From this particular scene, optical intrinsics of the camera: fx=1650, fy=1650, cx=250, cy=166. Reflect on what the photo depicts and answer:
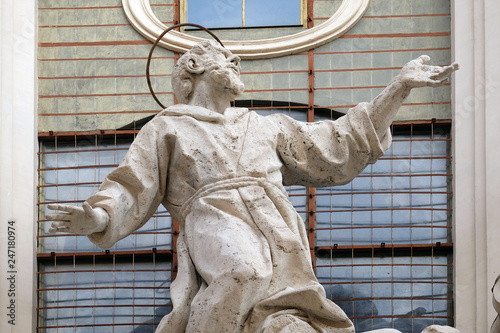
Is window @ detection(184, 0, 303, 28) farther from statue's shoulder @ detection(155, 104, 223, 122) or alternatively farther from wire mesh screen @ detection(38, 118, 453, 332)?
statue's shoulder @ detection(155, 104, 223, 122)

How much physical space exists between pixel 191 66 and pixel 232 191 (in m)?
0.82

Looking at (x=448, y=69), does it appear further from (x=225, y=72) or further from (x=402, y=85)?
(x=225, y=72)

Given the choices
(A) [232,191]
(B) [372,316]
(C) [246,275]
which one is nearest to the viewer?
(C) [246,275]

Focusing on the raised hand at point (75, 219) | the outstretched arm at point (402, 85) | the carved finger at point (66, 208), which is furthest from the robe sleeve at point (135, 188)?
the outstretched arm at point (402, 85)

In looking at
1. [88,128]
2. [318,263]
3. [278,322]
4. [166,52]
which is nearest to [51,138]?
[88,128]

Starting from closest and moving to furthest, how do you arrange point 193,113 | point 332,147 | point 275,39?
point 193,113 → point 332,147 → point 275,39

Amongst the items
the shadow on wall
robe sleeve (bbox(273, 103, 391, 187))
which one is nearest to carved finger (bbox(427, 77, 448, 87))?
robe sleeve (bbox(273, 103, 391, 187))

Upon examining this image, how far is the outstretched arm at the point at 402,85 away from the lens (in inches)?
324

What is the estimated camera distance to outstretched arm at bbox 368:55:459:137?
324 inches

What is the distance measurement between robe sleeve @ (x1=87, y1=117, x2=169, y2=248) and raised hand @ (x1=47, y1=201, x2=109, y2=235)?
164 mm

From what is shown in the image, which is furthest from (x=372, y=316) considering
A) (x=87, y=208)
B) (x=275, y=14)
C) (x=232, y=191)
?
(x=87, y=208)

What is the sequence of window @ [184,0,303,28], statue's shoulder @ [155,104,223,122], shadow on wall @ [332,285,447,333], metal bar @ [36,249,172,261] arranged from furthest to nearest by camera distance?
1. window @ [184,0,303,28]
2. metal bar @ [36,249,172,261]
3. shadow on wall @ [332,285,447,333]
4. statue's shoulder @ [155,104,223,122]

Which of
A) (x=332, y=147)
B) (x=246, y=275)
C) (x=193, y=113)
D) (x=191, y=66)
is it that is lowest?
(x=246, y=275)

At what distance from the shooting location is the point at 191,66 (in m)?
8.49
